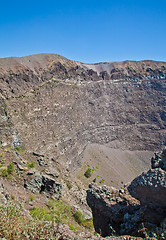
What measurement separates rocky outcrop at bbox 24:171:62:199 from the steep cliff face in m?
10.8

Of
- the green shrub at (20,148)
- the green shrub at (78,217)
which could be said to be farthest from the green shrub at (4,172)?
the green shrub at (20,148)

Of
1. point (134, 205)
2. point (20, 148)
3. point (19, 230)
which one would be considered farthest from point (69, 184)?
point (19, 230)

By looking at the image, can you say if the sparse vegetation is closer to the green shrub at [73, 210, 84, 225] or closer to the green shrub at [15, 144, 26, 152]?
the green shrub at [73, 210, 84, 225]

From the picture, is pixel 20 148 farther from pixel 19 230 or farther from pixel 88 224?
pixel 19 230

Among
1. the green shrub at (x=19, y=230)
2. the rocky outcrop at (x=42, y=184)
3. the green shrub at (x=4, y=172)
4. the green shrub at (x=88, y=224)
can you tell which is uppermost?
the green shrub at (x=19, y=230)

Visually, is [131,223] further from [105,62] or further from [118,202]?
[105,62]

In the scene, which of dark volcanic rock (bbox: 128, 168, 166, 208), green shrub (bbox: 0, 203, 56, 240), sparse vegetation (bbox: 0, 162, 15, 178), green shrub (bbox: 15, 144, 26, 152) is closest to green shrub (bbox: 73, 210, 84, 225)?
sparse vegetation (bbox: 0, 162, 15, 178)

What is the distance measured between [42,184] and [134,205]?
428 inches

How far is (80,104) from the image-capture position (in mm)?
46062

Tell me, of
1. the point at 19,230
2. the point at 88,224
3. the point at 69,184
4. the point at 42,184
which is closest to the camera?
the point at 19,230

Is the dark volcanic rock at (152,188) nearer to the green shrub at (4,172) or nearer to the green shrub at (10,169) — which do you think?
the green shrub at (4,172)

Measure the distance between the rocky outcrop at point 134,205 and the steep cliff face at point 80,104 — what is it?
19.6 meters

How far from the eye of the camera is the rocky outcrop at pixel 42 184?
1675 centimetres

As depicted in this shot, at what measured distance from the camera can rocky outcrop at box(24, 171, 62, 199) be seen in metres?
16.8
